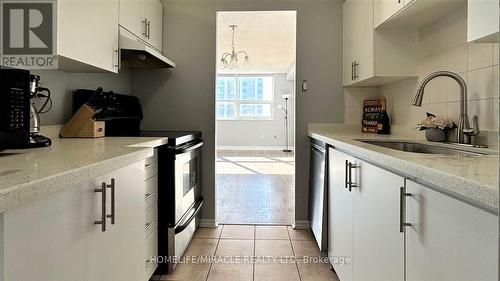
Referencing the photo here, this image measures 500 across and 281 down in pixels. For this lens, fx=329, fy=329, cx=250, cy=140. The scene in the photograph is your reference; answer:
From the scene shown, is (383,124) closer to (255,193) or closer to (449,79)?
(449,79)

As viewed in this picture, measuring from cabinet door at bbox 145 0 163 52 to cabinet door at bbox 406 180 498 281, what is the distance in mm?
2454

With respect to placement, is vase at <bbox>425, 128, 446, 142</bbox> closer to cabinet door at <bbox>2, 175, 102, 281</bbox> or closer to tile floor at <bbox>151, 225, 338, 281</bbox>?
tile floor at <bbox>151, 225, 338, 281</bbox>

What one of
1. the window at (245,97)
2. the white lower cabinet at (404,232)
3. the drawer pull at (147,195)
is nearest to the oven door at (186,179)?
the drawer pull at (147,195)

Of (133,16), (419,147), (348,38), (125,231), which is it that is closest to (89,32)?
(133,16)

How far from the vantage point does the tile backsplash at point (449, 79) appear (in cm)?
161

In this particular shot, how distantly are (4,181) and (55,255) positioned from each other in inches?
9.2

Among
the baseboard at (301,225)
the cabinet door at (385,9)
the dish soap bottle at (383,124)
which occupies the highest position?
the cabinet door at (385,9)

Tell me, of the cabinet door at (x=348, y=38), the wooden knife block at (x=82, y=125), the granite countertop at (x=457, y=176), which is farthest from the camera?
the cabinet door at (x=348, y=38)

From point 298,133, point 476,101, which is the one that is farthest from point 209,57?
point 476,101

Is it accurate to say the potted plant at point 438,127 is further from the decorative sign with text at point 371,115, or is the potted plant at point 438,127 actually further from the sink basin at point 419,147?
the decorative sign with text at point 371,115

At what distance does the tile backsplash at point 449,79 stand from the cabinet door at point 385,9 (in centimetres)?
32

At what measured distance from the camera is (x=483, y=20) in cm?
117

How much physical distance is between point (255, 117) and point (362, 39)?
839 centimetres

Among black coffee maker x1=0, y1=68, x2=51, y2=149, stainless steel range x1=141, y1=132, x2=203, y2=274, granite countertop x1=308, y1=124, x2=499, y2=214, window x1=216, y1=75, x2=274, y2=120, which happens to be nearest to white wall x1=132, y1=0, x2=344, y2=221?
stainless steel range x1=141, y1=132, x2=203, y2=274
